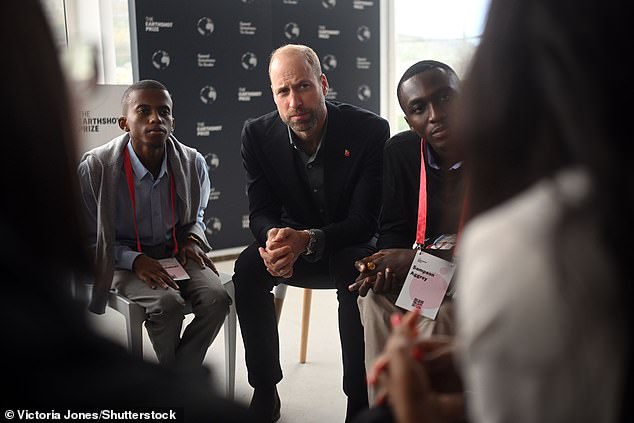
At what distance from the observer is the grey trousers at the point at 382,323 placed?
1.93 metres

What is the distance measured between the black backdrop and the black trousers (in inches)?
95.0

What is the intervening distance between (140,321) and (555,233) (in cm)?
186

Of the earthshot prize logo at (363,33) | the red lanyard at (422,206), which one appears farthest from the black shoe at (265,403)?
the earthshot prize logo at (363,33)

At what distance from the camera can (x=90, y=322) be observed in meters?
0.64

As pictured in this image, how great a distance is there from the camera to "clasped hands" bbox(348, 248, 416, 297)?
2.06 m

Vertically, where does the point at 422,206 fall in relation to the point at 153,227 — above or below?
above

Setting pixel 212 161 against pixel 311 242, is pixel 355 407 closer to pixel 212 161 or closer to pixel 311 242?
pixel 311 242

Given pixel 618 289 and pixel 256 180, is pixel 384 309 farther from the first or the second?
pixel 618 289

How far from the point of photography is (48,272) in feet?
2.07

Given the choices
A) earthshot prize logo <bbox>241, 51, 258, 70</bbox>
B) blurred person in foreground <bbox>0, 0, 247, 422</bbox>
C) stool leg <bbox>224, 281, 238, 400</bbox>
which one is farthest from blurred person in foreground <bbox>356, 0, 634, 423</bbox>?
earthshot prize logo <bbox>241, 51, 258, 70</bbox>

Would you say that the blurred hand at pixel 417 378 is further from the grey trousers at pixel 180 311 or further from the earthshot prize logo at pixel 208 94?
the earthshot prize logo at pixel 208 94

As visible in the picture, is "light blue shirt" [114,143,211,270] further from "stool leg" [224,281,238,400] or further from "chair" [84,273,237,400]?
"stool leg" [224,281,238,400]

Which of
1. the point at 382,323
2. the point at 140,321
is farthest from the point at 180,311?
the point at 382,323

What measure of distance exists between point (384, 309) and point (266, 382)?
1.89 feet
